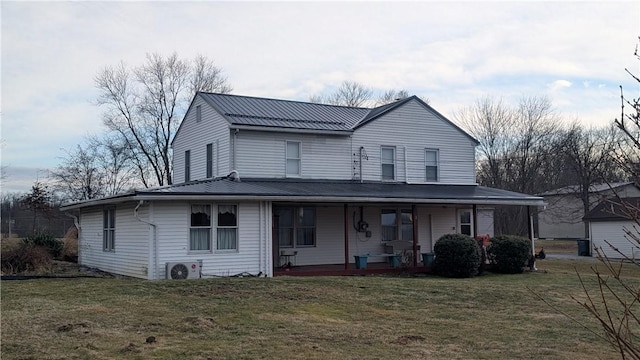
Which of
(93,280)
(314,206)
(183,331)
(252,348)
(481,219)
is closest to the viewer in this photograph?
(252,348)

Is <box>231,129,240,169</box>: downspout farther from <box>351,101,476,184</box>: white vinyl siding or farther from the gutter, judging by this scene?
<box>351,101,476,184</box>: white vinyl siding

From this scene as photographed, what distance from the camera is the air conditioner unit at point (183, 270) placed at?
645 inches

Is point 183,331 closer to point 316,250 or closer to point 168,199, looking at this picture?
point 168,199

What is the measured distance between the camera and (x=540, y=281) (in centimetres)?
1828

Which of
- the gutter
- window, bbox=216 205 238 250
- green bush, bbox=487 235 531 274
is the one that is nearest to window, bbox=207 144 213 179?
the gutter

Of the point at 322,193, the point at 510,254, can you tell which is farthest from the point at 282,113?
the point at 510,254

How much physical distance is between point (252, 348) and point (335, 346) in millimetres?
1215

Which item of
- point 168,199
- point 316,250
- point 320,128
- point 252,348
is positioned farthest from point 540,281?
point 252,348

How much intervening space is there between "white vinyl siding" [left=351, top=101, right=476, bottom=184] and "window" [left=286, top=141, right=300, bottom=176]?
2.36m

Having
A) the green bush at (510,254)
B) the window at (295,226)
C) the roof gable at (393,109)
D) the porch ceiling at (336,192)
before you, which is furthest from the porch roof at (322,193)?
the roof gable at (393,109)

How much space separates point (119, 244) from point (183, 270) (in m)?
3.57

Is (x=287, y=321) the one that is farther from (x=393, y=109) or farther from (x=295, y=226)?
(x=393, y=109)

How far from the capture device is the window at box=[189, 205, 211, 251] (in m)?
17.2

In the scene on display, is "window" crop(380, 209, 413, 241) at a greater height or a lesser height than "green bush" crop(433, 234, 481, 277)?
greater
